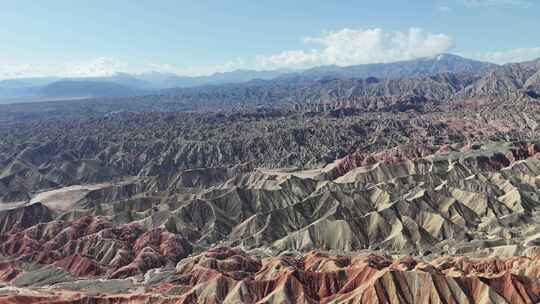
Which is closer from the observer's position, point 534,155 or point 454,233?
point 454,233

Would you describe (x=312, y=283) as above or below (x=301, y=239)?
above

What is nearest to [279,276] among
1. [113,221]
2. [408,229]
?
[408,229]

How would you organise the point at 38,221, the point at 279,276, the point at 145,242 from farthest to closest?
the point at 38,221, the point at 145,242, the point at 279,276

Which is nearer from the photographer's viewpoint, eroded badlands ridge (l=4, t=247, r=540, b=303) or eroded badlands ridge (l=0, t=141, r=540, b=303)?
eroded badlands ridge (l=4, t=247, r=540, b=303)

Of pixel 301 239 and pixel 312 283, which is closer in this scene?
pixel 312 283

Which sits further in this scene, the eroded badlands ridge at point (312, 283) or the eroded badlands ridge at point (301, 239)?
the eroded badlands ridge at point (301, 239)

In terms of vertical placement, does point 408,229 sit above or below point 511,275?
below

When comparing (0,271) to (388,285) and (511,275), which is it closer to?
(388,285)

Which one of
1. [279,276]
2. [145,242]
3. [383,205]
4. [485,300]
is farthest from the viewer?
[383,205]
